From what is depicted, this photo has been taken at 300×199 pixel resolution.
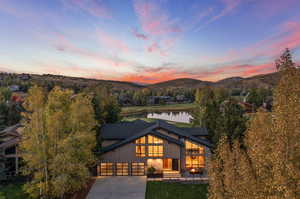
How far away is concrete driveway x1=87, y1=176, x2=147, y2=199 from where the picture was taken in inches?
690

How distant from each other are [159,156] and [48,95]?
1383cm

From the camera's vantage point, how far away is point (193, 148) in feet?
73.1

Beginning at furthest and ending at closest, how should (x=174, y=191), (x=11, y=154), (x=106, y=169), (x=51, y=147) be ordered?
(x=106, y=169) < (x=11, y=154) < (x=174, y=191) < (x=51, y=147)

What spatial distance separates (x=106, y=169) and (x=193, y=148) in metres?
11.0

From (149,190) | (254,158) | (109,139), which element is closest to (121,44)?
(109,139)

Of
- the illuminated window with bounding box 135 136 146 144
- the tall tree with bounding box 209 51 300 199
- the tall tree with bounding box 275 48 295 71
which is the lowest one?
the illuminated window with bounding box 135 136 146 144

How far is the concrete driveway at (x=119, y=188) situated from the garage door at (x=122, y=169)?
535 millimetres

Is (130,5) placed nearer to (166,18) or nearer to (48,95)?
(166,18)

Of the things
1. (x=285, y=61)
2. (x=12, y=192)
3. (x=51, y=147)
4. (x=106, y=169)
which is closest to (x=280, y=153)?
(x=285, y=61)

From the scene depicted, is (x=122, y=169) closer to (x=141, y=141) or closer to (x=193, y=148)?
(x=141, y=141)

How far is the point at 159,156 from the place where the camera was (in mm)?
21906

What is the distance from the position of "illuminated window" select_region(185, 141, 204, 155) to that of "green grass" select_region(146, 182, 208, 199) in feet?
12.7

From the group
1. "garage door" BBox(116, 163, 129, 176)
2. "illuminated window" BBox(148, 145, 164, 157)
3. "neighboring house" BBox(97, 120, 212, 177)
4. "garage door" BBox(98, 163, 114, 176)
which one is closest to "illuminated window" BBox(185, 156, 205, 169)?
"neighboring house" BBox(97, 120, 212, 177)

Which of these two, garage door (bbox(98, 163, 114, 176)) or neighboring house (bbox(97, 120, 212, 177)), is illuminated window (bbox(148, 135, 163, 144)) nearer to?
neighboring house (bbox(97, 120, 212, 177))
